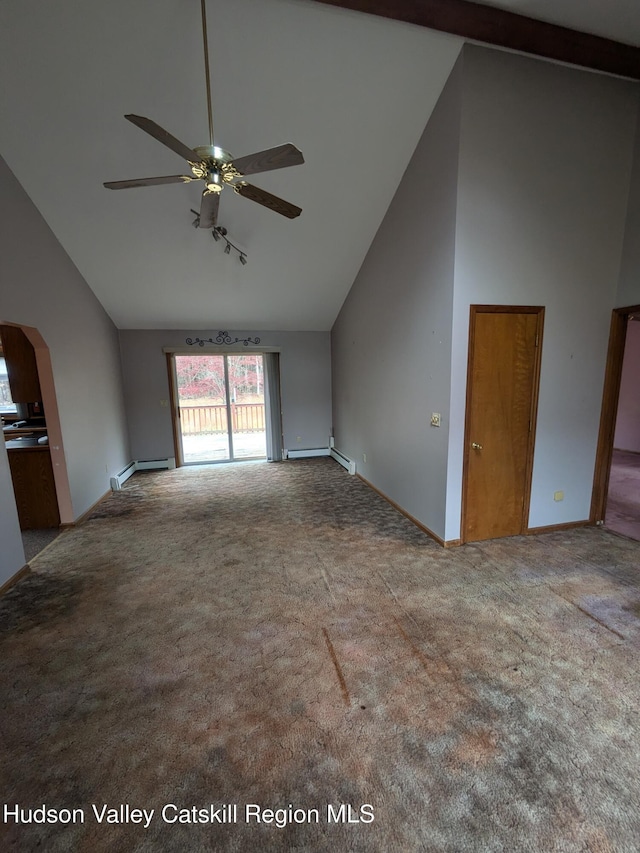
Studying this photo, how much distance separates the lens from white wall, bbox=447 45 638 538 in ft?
8.84

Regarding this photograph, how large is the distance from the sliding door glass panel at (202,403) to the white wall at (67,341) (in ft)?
3.44

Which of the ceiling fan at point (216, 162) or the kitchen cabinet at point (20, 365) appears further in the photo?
the kitchen cabinet at point (20, 365)

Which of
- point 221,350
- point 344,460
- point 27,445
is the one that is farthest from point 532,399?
point 27,445

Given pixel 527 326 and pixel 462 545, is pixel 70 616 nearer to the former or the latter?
pixel 462 545

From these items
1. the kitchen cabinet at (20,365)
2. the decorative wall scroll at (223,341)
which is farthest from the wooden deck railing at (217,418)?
the kitchen cabinet at (20,365)

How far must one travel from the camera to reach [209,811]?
132cm

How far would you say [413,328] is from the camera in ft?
11.4

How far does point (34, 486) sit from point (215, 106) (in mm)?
3945

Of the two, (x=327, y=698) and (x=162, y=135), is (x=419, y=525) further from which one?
(x=162, y=135)

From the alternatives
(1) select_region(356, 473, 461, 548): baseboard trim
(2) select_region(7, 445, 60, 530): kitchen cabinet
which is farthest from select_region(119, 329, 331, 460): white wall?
(2) select_region(7, 445, 60, 530): kitchen cabinet

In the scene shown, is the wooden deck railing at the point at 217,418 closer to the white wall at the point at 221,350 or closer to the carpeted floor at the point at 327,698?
the white wall at the point at 221,350

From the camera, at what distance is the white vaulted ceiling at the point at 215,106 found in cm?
238

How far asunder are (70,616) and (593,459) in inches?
181

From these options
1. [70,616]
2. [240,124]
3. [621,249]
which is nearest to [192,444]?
[70,616]
